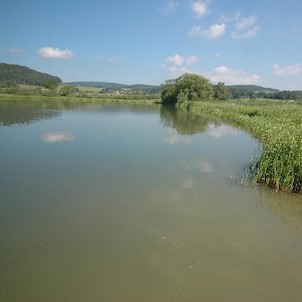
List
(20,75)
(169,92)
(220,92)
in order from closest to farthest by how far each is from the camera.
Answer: (169,92)
(220,92)
(20,75)

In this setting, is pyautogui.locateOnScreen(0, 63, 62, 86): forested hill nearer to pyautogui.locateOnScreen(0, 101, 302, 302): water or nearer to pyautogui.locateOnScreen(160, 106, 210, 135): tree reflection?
pyautogui.locateOnScreen(160, 106, 210, 135): tree reflection

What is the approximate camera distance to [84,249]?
636cm

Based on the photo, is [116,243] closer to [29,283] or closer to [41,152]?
[29,283]

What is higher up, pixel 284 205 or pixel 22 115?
pixel 284 205

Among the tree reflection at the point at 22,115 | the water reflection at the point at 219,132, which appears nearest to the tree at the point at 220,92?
the tree reflection at the point at 22,115

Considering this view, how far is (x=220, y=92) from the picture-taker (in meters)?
99.9

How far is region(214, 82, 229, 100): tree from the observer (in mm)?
98875

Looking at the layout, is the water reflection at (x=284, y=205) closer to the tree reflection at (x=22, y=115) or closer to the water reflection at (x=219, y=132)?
the water reflection at (x=219, y=132)

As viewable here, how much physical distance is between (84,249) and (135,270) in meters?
1.20

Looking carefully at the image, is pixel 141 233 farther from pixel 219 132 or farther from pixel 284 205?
pixel 219 132

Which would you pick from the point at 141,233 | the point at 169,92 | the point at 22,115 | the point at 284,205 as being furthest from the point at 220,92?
the point at 141,233

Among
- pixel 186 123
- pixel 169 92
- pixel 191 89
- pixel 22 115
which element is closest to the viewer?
pixel 186 123

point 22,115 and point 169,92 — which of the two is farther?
point 169,92

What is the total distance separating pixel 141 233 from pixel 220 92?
97.0 meters
